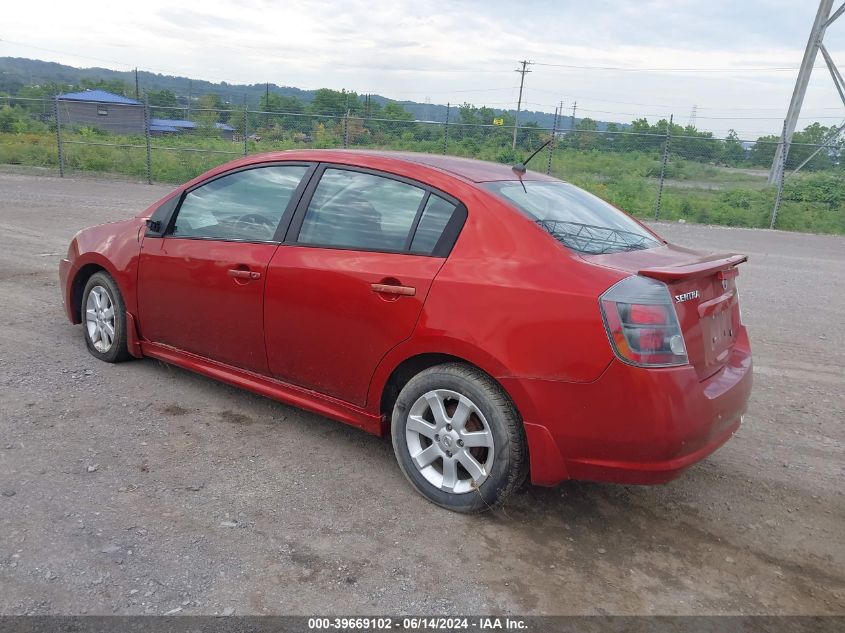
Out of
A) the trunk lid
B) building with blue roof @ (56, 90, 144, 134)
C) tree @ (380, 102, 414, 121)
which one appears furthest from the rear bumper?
building with blue roof @ (56, 90, 144, 134)

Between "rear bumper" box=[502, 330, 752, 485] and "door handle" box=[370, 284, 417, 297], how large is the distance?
24.6 inches

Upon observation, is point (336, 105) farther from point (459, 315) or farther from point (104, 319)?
point (459, 315)

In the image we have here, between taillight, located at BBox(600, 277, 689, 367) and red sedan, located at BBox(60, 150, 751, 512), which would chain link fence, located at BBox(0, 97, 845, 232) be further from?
taillight, located at BBox(600, 277, 689, 367)

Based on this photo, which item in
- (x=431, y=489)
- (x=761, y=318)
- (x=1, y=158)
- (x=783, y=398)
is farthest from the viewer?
(x=1, y=158)

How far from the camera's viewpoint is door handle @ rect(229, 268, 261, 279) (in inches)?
156

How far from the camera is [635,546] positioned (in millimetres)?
3195

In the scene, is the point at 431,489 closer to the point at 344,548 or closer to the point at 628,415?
the point at 344,548

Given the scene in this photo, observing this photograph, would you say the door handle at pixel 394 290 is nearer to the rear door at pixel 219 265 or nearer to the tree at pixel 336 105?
the rear door at pixel 219 265

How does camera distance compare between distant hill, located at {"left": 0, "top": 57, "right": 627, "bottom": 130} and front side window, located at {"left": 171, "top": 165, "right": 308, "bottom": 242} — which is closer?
front side window, located at {"left": 171, "top": 165, "right": 308, "bottom": 242}

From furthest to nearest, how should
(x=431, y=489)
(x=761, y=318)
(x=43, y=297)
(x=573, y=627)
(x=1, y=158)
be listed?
(x=1, y=158) < (x=761, y=318) < (x=43, y=297) < (x=431, y=489) < (x=573, y=627)

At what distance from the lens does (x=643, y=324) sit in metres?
2.91

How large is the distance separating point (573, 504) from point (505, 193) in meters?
1.55

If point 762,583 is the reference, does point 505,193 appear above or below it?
above

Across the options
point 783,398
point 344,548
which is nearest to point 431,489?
point 344,548
